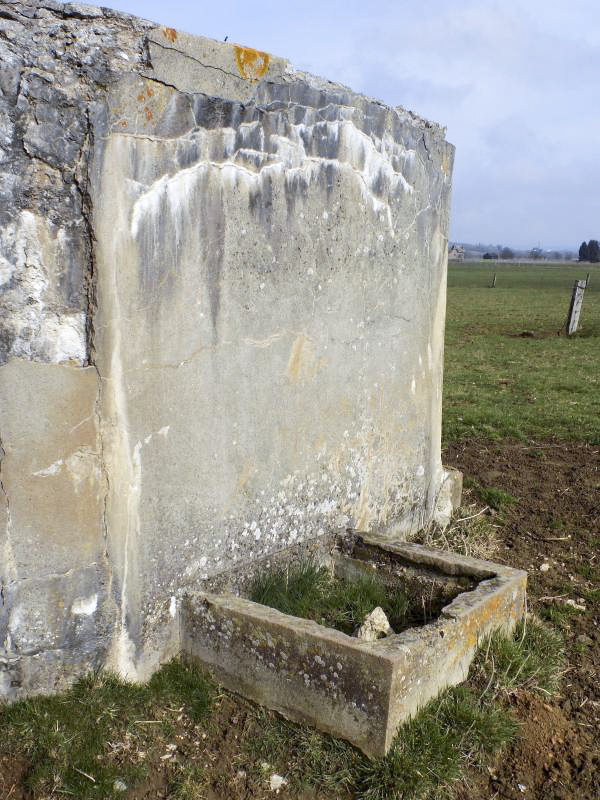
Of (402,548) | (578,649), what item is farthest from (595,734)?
(402,548)

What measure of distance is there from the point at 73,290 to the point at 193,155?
0.78m

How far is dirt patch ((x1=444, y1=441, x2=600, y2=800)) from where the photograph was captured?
310 cm

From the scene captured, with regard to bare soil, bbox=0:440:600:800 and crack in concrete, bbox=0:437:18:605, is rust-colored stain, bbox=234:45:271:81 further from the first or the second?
bare soil, bbox=0:440:600:800

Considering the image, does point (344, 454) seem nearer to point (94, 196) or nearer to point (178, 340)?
point (178, 340)

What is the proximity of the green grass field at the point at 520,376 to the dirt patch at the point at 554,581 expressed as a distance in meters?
0.82

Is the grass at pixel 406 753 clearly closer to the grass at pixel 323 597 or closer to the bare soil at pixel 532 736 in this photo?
the bare soil at pixel 532 736

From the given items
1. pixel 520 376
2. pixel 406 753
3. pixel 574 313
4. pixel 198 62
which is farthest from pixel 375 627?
pixel 574 313

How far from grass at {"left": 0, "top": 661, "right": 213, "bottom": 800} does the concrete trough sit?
0.69 ft

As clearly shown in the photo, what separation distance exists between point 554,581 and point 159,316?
3.02 metres

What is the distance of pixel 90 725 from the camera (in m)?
3.08

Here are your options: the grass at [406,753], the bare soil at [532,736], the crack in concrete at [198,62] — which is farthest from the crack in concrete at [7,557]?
the crack in concrete at [198,62]

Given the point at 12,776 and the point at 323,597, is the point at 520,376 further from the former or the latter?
the point at 12,776

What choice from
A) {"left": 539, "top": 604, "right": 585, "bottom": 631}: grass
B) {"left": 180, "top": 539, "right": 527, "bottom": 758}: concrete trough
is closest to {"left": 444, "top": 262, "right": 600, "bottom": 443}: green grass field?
{"left": 539, "top": 604, "right": 585, "bottom": 631}: grass

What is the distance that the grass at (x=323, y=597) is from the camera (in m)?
3.86
